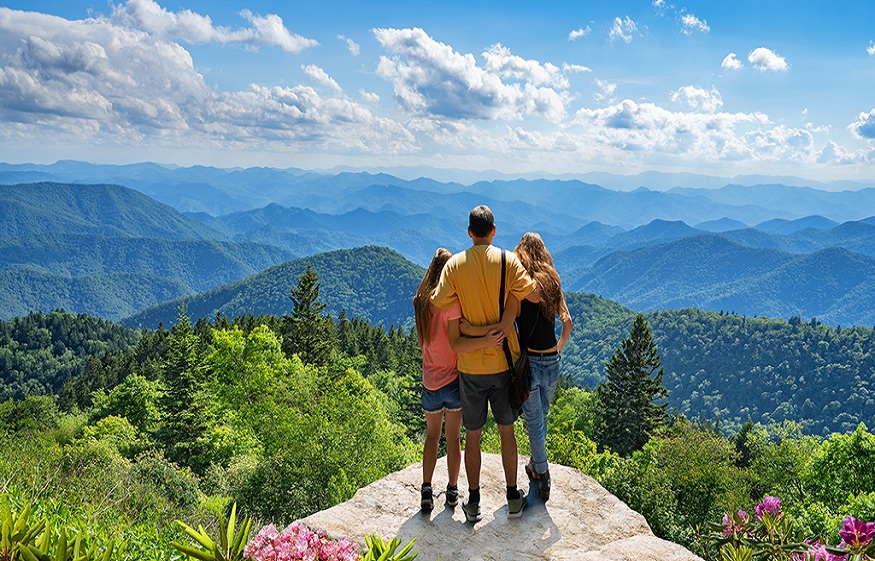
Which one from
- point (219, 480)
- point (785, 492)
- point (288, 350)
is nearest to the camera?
point (219, 480)

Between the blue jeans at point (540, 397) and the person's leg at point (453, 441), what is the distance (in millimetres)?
827

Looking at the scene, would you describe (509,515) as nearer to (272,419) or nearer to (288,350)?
(272,419)

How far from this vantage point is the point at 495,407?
622 centimetres

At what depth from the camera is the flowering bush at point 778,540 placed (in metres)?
3.49

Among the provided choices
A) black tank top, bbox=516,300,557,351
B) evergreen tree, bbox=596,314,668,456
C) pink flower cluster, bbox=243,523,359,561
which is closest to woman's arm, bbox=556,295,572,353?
black tank top, bbox=516,300,557,351

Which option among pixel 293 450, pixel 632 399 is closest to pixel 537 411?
pixel 293 450

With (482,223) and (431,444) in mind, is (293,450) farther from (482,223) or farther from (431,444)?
(482,223)

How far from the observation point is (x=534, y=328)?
6410 millimetres

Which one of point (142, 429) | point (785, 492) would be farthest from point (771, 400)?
point (142, 429)

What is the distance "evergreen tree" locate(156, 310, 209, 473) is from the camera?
93.6 ft

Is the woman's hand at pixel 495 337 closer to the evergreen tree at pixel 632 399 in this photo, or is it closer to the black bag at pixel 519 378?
the black bag at pixel 519 378

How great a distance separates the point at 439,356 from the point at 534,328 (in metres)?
1.13

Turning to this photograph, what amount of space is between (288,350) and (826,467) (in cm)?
3679

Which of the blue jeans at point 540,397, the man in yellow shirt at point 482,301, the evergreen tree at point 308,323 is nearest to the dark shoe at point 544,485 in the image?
the blue jeans at point 540,397
